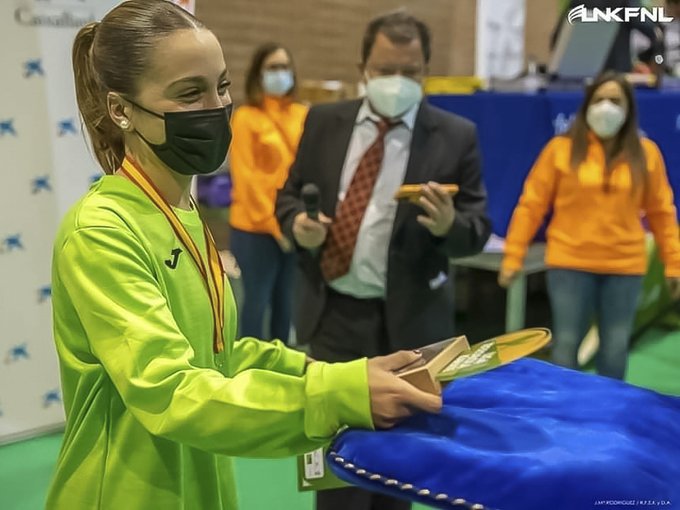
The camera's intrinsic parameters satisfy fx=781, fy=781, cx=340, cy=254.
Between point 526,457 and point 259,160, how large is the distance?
2698mm

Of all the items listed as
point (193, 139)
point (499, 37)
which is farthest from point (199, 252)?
point (499, 37)

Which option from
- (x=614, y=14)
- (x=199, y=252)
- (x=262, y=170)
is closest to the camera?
(x=199, y=252)

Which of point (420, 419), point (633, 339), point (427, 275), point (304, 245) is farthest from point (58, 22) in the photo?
point (633, 339)

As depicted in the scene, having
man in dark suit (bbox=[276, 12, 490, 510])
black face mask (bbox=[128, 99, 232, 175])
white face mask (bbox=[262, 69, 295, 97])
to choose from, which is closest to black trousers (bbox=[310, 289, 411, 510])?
man in dark suit (bbox=[276, 12, 490, 510])

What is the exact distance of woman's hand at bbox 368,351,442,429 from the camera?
884 mm

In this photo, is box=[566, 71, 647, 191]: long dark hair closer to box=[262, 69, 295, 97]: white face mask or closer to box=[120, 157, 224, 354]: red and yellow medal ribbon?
box=[262, 69, 295, 97]: white face mask

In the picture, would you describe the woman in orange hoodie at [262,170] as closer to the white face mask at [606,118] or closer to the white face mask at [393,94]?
the white face mask at [606,118]

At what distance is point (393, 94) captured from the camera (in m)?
1.92

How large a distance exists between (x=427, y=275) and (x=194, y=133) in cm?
100

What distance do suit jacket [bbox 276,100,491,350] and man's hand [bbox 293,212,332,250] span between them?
68 mm

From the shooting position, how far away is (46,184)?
2.85 m

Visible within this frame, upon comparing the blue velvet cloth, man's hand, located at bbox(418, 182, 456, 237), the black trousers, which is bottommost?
the black trousers

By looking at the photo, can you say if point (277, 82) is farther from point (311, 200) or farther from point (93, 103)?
point (93, 103)

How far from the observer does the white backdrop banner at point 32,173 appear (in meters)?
2.72
